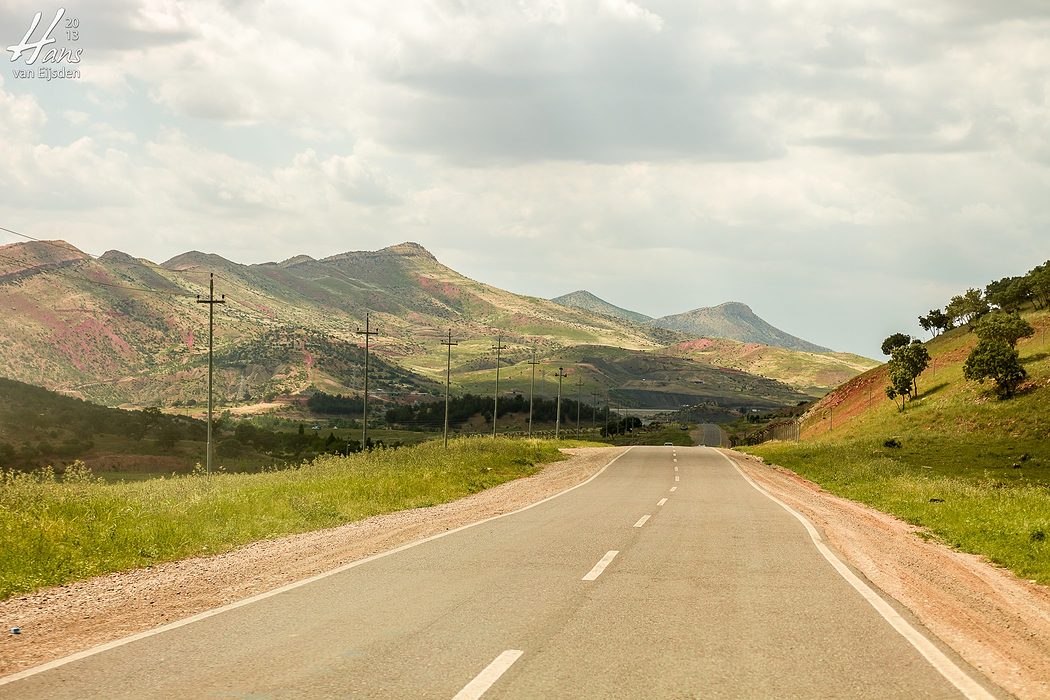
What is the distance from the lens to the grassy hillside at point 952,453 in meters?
18.7

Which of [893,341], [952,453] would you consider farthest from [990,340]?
[893,341]

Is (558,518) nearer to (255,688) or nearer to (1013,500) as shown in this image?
(1013,500)

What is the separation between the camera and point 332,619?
941 centimetres

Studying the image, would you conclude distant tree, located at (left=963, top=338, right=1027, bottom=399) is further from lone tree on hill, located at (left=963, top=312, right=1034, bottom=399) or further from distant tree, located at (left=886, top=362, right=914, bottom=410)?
distant tree, located at (left=886, top=362, right=914, bottom=410)

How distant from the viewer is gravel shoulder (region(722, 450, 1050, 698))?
8.31 metres

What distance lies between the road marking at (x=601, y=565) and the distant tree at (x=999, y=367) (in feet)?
241

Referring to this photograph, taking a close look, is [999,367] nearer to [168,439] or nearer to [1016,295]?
[1016,295]

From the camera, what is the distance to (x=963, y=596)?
11.8 meters

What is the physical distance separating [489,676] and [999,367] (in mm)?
82206

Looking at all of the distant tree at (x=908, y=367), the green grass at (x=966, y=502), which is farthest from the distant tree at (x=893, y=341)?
the green grass at (x=966, y=502)

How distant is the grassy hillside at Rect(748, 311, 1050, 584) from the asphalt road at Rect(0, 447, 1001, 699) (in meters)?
5.82

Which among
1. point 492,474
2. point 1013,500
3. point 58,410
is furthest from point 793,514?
point 58,410

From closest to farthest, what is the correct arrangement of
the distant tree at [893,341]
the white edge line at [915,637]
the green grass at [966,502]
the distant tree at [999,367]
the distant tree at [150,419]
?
1. the white edge line at [915,637]
2. the green grass at [966,502]
3. the distant tree at [999,367]
4. the distant tree at [150,419]
5. the distant tree at [893,341]

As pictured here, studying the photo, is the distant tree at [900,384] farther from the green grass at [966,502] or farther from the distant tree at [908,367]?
the green grass at [966,502]
